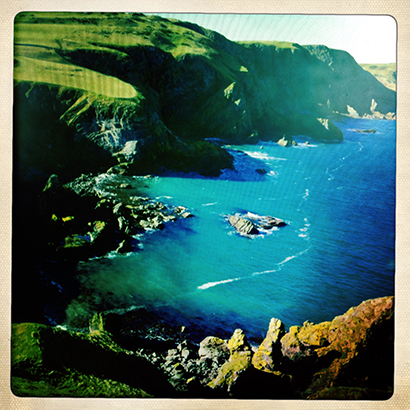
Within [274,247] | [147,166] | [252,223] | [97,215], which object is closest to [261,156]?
[252,223]

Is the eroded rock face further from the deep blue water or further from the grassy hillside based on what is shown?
the grassy hillside

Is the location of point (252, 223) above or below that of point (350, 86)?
below

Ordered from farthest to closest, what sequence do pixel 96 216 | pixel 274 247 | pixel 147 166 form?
1. pixel 147 166
2. pixel 96 216
3. pixel 274 247

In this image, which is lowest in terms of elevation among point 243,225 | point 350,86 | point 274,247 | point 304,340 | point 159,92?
point 304,340

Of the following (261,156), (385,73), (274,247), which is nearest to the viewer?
(385,73)

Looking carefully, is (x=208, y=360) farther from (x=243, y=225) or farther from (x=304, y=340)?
(x=243, y=225)

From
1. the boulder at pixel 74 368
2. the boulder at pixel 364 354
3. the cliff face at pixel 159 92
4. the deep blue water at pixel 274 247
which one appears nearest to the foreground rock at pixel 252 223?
the deep blue water at pixel 274 247

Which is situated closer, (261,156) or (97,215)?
(97,215)
